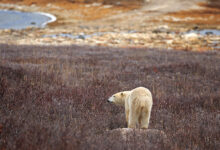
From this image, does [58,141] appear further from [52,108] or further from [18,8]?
[18,8]

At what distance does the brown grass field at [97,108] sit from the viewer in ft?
10.9

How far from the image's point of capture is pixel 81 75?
31.6 feet

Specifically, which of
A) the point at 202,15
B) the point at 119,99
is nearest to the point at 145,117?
the point at 119,99

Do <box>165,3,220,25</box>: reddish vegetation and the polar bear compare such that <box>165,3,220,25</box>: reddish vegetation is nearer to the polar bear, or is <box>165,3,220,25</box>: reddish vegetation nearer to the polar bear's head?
the polar bear's head

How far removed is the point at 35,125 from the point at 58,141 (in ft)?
2.26

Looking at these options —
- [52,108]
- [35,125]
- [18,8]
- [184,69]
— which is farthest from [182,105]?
[18,8]

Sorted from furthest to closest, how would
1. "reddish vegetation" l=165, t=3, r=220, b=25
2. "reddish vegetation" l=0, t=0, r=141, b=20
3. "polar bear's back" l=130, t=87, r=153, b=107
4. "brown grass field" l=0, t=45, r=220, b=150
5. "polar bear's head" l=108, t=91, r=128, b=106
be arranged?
1. "reddish vegetation" l=0, t=0, r=141, b=20
2. "reddish vegetation" l=165, t=3, r=220, b=25
3. "polar bear's head" l=108, t=91, r=128, b=106
4. "polar bear's back" l=130, t=87, r=153, b=107
5. "brown grass field" l=0, t=45, r=220, b=150

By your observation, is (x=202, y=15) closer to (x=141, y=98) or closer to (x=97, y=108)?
(x=97, y=108)

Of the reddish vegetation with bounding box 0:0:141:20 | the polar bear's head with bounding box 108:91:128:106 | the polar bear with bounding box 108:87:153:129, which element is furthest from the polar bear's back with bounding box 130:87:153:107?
the reddish vegetation with bounding box 0:0:141:20

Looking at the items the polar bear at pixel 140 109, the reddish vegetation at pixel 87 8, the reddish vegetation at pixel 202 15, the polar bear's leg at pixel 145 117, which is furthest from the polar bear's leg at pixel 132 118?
the reddish vegetation at pixel 87 8

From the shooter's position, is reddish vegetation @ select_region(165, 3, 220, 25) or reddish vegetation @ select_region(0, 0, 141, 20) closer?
reddish vegetation @ select_region(165, 3, 220, 25)

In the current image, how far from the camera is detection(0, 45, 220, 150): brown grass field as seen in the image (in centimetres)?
333

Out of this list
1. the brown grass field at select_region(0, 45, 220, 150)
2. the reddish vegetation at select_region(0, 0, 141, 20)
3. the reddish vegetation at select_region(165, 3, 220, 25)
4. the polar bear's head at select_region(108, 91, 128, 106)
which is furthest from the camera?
the reddish vegetation at select_region(0, 0, 141, 20)

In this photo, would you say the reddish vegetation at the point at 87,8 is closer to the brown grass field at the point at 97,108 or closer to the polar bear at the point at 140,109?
the brown grass field at the point at 97,108
